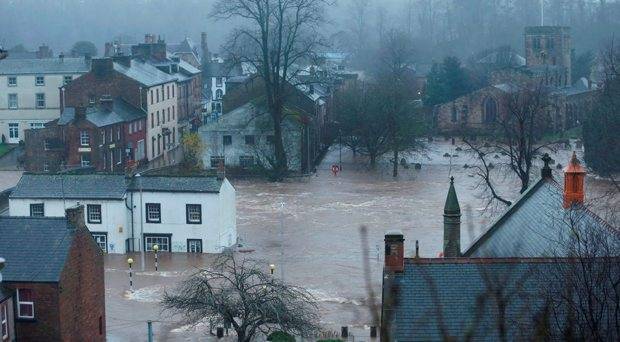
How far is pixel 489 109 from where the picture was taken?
260 ft

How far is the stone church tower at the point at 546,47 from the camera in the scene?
9106cm

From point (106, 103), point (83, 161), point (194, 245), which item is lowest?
point (194, 245)

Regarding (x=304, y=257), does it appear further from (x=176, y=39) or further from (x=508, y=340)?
(x=176, y=39)

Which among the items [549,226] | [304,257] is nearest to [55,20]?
[304,257]

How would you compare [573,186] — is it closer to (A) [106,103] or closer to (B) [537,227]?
(B) [537,227]

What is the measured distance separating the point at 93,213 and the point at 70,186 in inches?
55.9

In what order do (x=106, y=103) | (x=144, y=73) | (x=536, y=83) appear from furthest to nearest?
(x=536, y=83) → (x=144, y=73) → (x=106, y=103)

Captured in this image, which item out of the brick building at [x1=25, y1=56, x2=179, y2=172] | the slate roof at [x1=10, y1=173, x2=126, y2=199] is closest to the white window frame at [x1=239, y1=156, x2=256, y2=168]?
the brick building at [x1=25, y1=56, x2=179, y2=172]

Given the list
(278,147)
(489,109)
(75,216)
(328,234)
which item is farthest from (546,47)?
(75,216)

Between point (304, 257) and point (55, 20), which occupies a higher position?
point (55, 20)

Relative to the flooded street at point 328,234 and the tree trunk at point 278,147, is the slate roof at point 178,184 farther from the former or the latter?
the tree trunk at point 278,147

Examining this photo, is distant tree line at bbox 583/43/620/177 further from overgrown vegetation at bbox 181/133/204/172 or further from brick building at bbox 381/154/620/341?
Answer: brick building at bbox 381/154/620/341

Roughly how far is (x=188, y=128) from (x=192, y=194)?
3862 cm

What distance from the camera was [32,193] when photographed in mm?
38281
